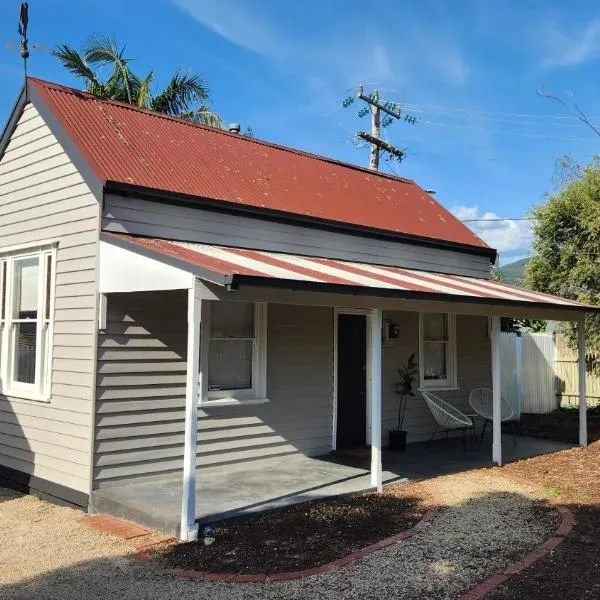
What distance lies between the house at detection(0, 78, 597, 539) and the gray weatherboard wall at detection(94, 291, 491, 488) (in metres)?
0.02

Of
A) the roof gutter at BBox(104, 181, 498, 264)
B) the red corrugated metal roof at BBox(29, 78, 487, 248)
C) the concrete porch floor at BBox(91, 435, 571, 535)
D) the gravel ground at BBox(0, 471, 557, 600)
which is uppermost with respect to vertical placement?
the red corrugated metal roof at BBox(29, 78, 487, 248)

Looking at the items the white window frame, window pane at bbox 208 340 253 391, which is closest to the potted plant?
the white window frame

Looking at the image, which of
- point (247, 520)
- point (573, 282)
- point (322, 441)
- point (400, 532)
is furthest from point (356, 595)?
point (573, 282)

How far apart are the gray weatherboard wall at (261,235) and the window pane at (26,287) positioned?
1612 millimetres

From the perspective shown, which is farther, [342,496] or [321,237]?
[321,237]

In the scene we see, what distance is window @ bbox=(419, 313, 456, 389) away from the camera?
11258mm

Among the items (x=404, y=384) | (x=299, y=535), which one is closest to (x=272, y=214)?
(x=404, y=384)

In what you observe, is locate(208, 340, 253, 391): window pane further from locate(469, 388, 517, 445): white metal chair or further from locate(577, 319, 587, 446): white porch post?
locate(577, 319, 587, 446): white porch post

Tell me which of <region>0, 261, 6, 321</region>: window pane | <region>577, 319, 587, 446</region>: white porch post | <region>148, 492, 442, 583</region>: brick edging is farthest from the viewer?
<region>577, 319, 587, 446</region>: white porch post

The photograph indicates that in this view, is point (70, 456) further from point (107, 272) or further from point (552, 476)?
point (552, 476)

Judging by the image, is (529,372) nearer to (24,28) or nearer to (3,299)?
(3,299)

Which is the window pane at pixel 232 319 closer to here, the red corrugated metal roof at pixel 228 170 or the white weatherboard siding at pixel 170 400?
the white weatherboard siding at pixel 170 400

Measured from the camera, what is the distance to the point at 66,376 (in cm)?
739

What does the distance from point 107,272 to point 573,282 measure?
11636 millimetres
